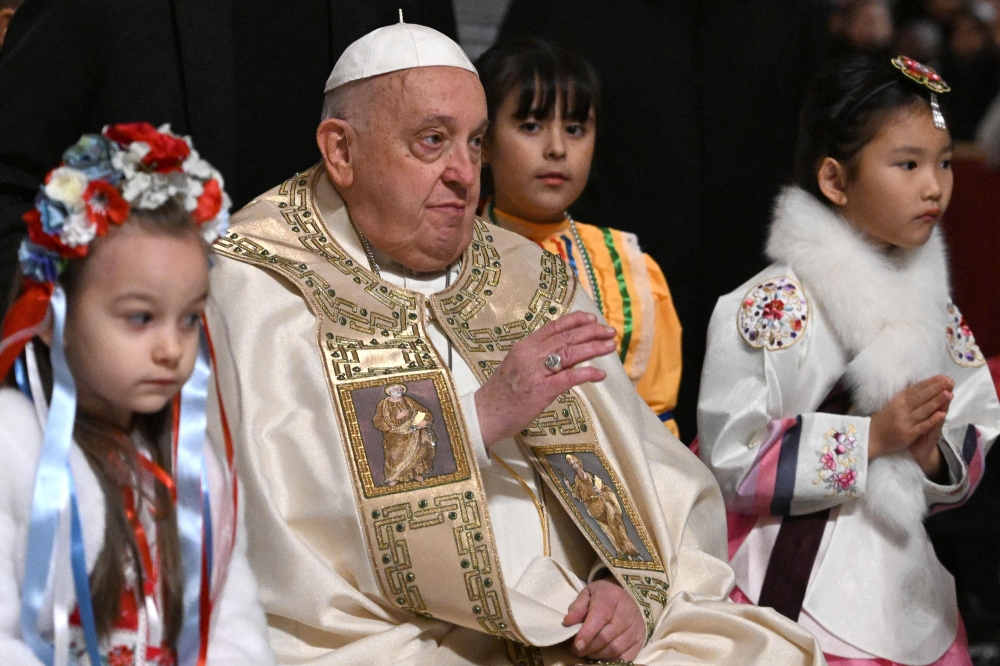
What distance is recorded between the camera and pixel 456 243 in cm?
297

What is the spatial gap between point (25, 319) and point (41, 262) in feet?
0.32

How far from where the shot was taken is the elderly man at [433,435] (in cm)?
259

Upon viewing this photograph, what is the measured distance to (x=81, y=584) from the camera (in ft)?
6.52

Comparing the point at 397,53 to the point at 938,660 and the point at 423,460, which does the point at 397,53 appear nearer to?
the point at 423,460

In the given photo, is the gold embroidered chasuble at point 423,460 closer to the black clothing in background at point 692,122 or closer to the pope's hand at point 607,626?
the pope's hand at point 607,626

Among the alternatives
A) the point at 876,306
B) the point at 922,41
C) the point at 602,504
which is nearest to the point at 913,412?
the point at 876,306

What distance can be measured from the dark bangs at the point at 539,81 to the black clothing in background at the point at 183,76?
0.36m

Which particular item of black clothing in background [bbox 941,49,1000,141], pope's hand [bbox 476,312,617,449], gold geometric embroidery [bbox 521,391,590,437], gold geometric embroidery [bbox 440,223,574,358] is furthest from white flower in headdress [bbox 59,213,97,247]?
black clothing in background [bbox 941,49,1000,141]

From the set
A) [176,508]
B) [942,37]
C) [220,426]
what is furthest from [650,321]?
[942,37]

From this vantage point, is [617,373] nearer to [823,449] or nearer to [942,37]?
[823,449]

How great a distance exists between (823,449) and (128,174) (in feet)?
5.96

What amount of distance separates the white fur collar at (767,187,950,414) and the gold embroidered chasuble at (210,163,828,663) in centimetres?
50

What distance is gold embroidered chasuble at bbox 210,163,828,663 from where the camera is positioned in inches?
102

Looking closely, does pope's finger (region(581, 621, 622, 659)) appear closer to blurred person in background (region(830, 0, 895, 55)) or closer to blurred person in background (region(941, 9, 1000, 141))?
blurred person in background (region(830, 0, 895, 55))
